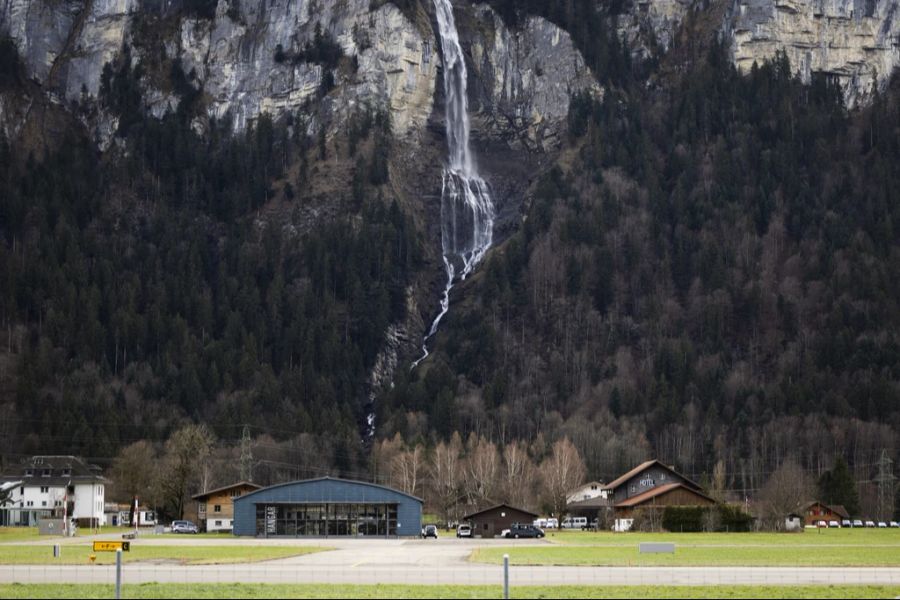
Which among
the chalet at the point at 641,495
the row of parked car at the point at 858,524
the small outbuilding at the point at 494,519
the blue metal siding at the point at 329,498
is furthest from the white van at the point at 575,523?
the blue metal siding at the point at 329,498

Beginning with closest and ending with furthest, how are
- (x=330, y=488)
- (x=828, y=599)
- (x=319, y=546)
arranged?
(x=828, y=599) < (x=319, y=546) < (x=330, y=488)

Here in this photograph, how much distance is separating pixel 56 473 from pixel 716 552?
4630 inches

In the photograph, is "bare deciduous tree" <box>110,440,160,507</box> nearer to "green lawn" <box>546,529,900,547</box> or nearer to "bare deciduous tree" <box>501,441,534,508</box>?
"bare deciduous tree" <box>501,441,534,508</box>

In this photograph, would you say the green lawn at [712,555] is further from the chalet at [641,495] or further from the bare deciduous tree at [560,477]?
the bare deciduous tree at [560,477]

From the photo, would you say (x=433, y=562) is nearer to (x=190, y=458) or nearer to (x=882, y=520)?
(x=190, y=458)

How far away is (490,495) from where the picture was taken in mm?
187500

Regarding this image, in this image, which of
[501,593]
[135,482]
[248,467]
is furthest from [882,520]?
[501,593]

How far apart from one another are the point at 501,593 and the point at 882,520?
5690 inches

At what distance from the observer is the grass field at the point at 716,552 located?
8581cm

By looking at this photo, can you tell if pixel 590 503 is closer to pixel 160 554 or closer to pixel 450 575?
pixel 160 554

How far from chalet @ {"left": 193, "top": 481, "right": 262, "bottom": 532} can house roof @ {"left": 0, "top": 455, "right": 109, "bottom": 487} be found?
3883 centimetres

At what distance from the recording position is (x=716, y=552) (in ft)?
322

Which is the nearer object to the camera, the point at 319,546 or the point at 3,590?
the point at 3,590

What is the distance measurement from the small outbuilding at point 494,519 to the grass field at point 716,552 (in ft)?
44.9
